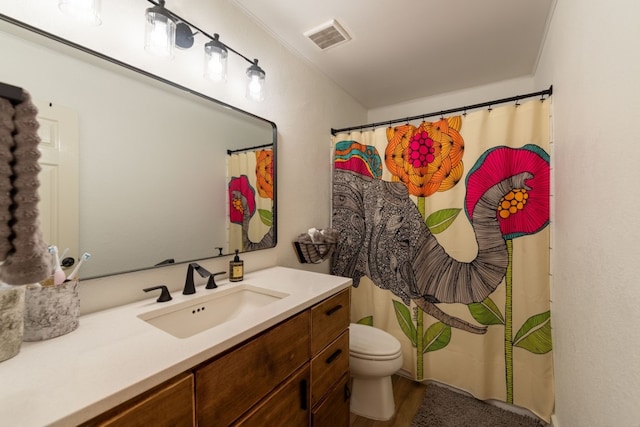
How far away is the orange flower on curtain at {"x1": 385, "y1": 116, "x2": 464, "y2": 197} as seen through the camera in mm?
1717

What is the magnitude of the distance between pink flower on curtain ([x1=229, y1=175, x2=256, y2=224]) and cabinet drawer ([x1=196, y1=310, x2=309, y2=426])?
69cm

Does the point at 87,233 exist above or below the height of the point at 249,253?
above

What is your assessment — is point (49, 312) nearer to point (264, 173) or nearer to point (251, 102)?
point (264, 173)

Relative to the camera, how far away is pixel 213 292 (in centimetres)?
112

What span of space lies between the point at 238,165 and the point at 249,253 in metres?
0.50

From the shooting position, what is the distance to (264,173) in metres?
1.56

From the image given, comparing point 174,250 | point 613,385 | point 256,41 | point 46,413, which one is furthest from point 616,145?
point 256,41

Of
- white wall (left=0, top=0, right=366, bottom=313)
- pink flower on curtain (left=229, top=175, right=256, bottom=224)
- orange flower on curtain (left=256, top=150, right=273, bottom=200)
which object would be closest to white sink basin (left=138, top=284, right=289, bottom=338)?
white wall (left=0, top=0, right=366, bottom=313)

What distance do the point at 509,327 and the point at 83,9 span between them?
2467 millimetres

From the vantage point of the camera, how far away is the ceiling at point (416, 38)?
1424 millimetres

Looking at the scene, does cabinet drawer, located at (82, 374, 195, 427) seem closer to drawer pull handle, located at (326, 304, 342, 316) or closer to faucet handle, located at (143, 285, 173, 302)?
faucet handle, located at (143, 285, 173, 302)

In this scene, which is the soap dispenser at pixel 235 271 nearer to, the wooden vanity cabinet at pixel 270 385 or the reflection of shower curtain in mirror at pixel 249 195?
the reflection of shower curtain in mirror at pixel 249 195

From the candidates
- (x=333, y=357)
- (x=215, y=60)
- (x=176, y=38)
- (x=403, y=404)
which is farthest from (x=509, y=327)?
(x=176, y=38)

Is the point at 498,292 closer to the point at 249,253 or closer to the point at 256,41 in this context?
the point at 249,253
